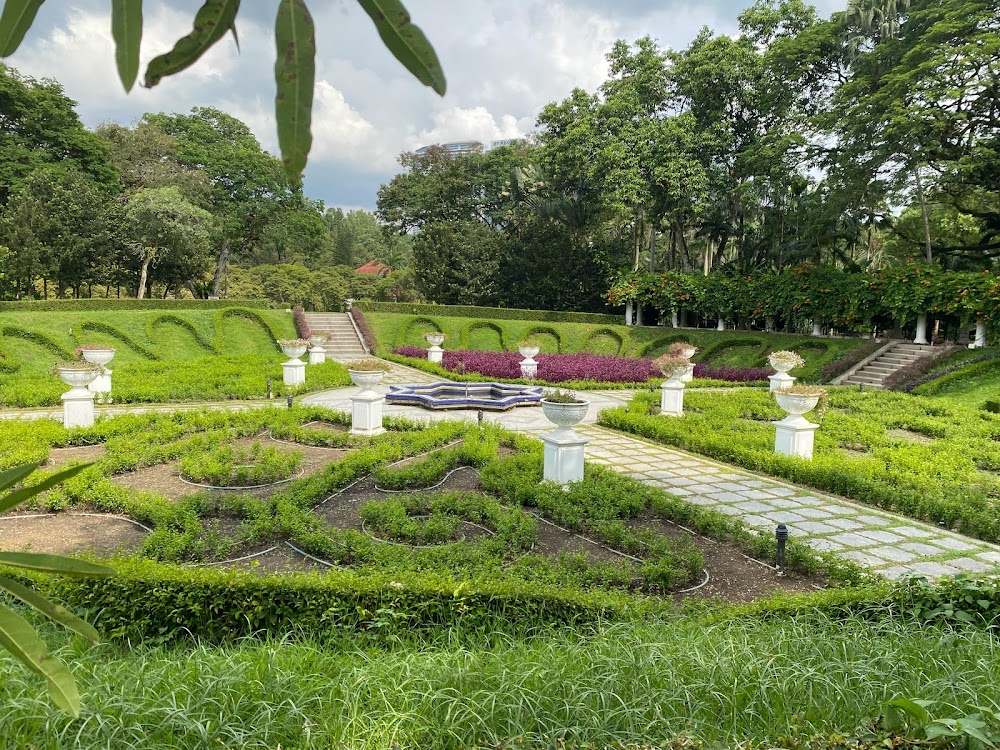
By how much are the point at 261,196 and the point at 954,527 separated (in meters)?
34.6

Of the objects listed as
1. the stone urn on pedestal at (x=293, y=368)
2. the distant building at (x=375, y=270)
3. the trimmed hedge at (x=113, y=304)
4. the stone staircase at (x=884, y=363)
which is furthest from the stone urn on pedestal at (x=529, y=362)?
the distant building at (x=375, y=270)

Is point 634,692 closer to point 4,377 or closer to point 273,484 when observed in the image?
point 273,484

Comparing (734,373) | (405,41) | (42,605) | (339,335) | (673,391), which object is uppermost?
(405,41)

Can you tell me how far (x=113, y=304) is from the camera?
805 inches

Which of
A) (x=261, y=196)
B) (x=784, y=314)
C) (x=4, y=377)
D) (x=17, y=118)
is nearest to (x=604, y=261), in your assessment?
(x=784, y=314)

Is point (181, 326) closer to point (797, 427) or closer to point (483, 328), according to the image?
point (483, 328)

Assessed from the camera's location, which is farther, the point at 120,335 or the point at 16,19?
the point at 120,335

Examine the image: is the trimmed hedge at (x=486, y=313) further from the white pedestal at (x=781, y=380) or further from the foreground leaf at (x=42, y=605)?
the foreground leaf at (x=42, y=605)

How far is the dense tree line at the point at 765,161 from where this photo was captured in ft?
51.8

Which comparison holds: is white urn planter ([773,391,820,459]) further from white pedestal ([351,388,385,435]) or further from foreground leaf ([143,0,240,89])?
foreground leaf ([143,0,240,89])

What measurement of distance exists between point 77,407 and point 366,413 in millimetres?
4082

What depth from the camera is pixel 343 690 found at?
8.09 feet

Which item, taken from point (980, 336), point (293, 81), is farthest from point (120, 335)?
point (980, 336)

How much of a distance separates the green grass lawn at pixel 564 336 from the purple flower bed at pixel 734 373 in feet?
5.63
